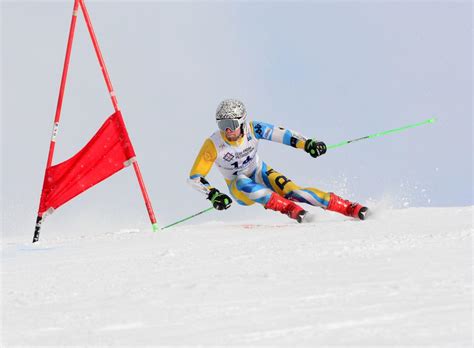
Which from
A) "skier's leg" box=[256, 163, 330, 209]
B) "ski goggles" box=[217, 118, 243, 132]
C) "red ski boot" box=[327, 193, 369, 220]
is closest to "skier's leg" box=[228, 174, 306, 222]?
"skier's leg" box=[256, 163, 330, 209]

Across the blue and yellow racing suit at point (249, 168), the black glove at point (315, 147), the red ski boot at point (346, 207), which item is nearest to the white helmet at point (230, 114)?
the blue and yellow racing suit at point (249, 168)

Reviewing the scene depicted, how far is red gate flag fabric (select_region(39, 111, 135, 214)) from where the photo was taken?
7246 mm

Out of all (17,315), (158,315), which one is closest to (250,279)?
(158,315)

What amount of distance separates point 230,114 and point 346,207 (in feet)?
4.80

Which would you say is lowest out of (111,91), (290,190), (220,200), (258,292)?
(258,292)

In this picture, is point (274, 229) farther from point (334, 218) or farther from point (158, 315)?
point (158, 315)

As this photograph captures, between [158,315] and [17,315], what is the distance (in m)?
0.76

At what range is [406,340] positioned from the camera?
2.50 metres

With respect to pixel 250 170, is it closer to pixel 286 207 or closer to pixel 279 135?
pixel 279 135

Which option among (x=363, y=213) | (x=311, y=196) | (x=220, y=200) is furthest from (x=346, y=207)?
(x=220, y=200)

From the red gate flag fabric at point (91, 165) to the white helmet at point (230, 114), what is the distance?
111cm

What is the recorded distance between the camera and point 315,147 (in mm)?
6957

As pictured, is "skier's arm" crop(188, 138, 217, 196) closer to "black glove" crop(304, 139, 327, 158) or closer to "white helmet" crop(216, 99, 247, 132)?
"white helmet" crop(216, 99, 247, 132)

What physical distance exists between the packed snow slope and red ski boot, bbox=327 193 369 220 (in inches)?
41.6
